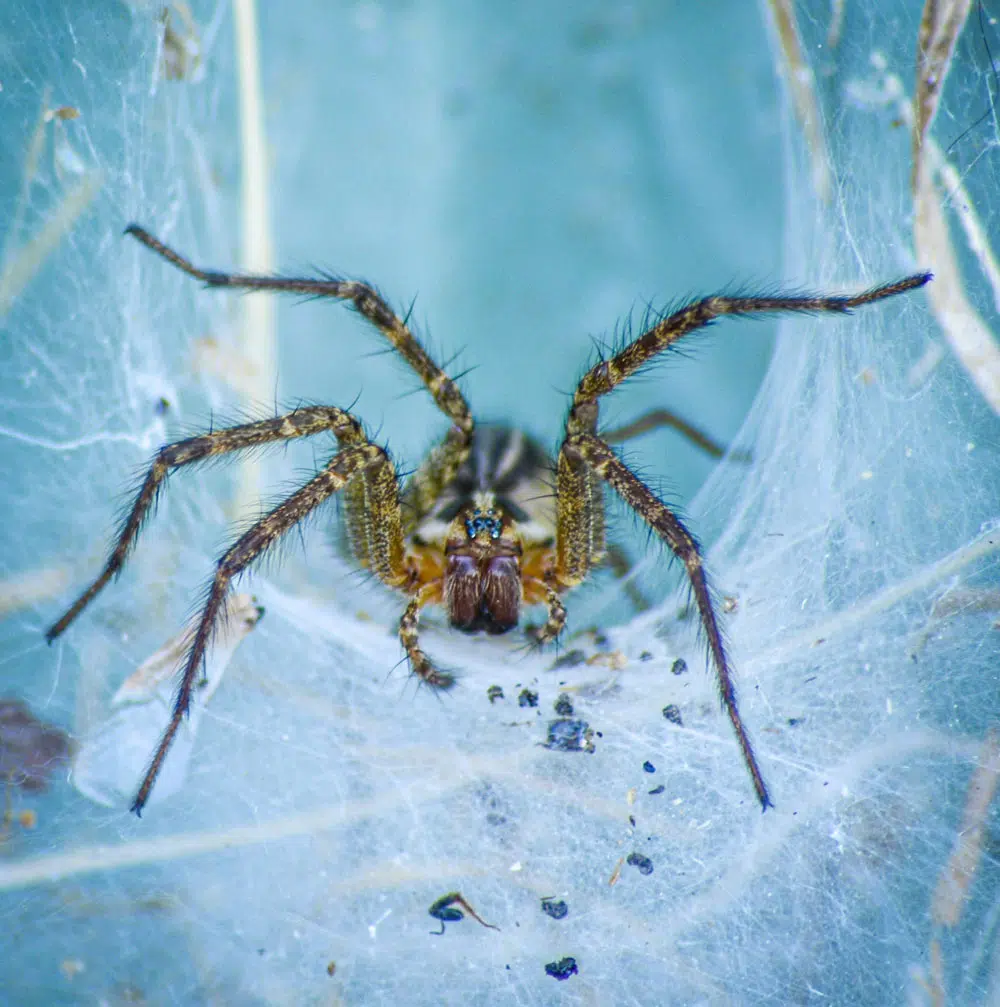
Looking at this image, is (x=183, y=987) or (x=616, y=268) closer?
(x=183, y=987)

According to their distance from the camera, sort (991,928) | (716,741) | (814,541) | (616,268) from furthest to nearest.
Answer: (616,268)
(814,541)
(716,741)
(991,928)

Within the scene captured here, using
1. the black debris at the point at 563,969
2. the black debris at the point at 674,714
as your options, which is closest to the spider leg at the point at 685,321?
the black debris at the point at 674,714

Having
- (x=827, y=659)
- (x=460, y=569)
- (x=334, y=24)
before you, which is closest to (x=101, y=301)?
(x=460, y=569)

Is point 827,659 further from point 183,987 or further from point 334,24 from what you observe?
point 334,24

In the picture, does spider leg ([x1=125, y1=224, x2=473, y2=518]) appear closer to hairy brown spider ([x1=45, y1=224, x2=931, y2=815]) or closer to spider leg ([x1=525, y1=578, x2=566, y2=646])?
hairy brown spider ([x1=45, y1=224, x2=931, y2=815])

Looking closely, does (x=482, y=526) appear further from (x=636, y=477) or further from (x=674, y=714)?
(x=674, y=714)

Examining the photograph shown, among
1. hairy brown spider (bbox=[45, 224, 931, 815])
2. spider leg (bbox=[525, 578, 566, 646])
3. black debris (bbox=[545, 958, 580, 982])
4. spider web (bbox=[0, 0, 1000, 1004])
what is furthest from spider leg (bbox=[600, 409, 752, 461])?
black debris (bbox=[545, 958, 580, 982])
